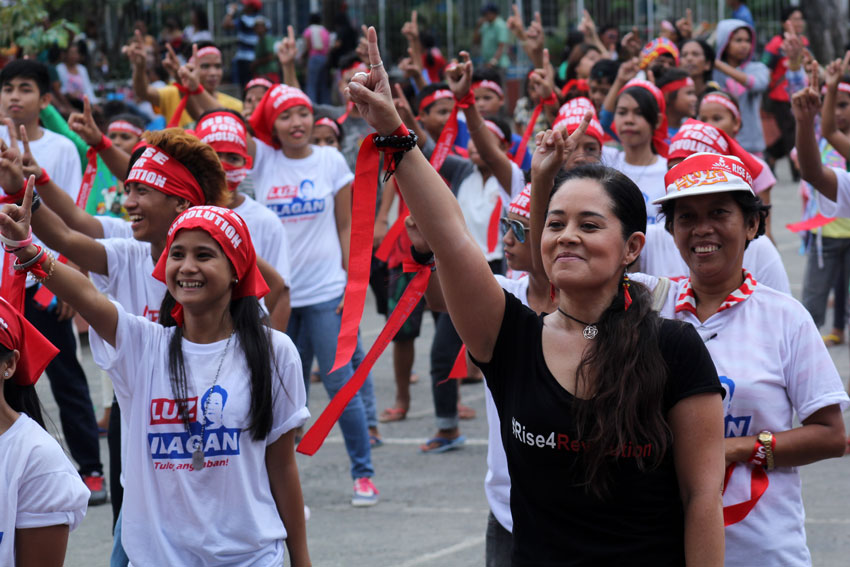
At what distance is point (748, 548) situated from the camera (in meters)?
3.27

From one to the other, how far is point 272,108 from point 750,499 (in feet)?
15.7

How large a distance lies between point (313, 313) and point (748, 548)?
14.2 ft

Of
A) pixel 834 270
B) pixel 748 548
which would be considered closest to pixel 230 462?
pixel 748 548

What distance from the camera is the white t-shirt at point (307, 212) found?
7.30 meters

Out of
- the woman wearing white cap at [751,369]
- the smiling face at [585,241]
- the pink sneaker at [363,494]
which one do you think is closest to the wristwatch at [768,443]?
the woman wearing white cap at [751,369]

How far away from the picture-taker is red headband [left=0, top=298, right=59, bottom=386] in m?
3.29

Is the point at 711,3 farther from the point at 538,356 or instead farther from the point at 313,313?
the point at 538,356

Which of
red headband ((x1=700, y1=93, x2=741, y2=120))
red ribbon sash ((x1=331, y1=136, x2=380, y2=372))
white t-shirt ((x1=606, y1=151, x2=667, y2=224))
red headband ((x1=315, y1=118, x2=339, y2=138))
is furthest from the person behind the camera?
red headband ((x1=315, y1=118, x2=339, y2=138))

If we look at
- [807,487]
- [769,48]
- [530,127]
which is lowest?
[807,487]

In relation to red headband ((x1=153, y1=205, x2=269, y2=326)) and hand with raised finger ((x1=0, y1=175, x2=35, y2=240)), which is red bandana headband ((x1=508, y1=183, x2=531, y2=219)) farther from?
hand with raised finger ((x1=0, y1=175, x2=35, y2=240))

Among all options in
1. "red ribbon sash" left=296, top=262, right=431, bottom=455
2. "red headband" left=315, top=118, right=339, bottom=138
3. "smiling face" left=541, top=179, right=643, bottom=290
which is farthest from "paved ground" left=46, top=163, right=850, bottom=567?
"smiling face" left=541, top=179, right=643, bottom=290

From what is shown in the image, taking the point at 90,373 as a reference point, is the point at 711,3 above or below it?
above

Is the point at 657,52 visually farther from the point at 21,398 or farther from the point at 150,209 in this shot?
the point at 21,398

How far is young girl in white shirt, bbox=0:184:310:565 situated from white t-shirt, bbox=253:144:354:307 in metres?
3.20
